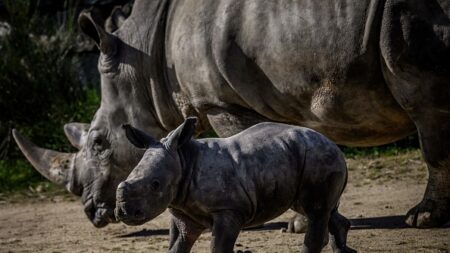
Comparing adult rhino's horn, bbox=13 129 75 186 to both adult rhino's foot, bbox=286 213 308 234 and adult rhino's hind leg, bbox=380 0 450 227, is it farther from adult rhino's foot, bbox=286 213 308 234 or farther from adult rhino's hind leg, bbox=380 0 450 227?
adult rhino's hind leg, bbox=380 0 450 227

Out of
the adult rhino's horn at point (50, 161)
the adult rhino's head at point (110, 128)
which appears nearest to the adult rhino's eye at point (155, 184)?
the adult rhino's head at point (110, 128)

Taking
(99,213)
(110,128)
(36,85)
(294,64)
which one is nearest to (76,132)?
Result: (110,128)

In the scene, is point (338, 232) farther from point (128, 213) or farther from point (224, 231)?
point (128, 213)

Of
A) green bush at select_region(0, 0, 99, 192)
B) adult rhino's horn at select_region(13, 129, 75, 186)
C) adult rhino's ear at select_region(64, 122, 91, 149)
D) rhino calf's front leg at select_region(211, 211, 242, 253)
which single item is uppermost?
rhino calf's front leg at select_region(211, 211, 242, 253)

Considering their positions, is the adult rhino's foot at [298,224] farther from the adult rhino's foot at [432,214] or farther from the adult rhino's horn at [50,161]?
the adult rhino's horn at [50,161]

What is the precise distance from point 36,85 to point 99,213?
3.75m

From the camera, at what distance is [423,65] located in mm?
4895

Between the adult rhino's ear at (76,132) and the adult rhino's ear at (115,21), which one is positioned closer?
the adult rhino's ear at (76,132)

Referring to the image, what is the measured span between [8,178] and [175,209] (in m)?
5.24

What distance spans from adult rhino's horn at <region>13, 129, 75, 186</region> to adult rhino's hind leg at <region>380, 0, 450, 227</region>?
88.5 inches

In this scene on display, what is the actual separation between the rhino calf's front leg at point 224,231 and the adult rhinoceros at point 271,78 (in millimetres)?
1501

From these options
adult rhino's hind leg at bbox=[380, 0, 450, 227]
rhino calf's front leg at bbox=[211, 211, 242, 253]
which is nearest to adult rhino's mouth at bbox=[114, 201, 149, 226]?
rhino calf's front leg at bbox=[211, 211, 242, 253]

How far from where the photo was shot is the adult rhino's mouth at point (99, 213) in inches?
240

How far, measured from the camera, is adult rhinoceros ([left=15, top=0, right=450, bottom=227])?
4.94m
